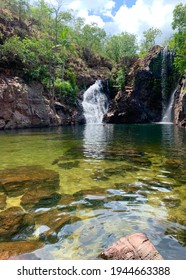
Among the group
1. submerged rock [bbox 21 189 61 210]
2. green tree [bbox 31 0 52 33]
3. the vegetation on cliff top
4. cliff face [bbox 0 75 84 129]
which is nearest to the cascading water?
the vegetation on cliff top

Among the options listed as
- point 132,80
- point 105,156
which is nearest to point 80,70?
point 132,80

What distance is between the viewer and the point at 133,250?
11.1 ft

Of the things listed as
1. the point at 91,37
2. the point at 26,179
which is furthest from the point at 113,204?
the point at 91,37

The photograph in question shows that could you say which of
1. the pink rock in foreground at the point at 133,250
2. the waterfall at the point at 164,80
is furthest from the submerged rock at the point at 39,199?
the waterfall at the point at 164,80

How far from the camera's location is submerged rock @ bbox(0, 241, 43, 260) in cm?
371

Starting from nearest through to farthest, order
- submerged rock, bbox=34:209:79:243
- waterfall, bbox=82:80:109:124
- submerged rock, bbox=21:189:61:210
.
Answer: submerged rock, bbox=34:209:79:243, submerged rock, bbox=21:189:61:210, waterfall, bbox=82:80:109:124

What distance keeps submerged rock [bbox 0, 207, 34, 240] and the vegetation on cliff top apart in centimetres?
3073

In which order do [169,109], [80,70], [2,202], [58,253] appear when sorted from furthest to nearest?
[80,70] < [169,109] < [2,202] < [58,253]

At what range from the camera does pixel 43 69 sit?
1485 inches

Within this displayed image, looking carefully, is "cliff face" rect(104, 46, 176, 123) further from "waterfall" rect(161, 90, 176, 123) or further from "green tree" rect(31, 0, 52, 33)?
"green tree" rect(31, 0, 52, 33)

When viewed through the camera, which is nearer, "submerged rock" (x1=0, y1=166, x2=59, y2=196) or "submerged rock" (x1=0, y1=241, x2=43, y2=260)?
"submerged rock" (x1=0, y1=241, x2=43, y2=260)

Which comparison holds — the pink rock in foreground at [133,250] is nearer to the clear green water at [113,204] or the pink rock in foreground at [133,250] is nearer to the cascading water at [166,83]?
the clear green water at [113,204]
